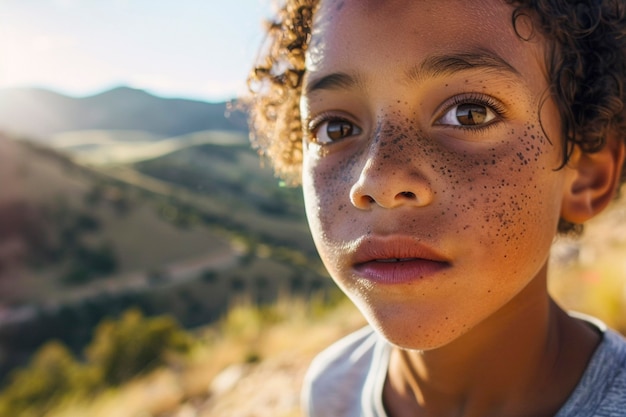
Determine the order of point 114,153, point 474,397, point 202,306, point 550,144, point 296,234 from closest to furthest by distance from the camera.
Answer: point 550,144 → point 474,397 → point 202,306 → point 296,234 → point 114,153

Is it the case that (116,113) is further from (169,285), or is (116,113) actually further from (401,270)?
(401,270)

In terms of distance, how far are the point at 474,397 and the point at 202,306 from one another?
111 ft

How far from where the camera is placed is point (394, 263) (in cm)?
123

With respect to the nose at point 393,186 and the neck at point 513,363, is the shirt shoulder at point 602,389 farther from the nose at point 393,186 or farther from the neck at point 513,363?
the nose at point 393,186

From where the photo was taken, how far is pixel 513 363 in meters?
1.49

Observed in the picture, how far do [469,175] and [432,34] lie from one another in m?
0.33

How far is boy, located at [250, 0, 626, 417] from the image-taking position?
3.98 ft

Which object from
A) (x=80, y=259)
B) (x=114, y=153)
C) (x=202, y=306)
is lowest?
(x=202, y=306)

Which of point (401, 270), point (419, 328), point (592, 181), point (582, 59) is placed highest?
point (582, 59)

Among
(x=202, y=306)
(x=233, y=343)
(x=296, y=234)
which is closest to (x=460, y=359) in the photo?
(x=233, y=343)

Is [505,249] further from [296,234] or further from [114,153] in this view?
[114,153]

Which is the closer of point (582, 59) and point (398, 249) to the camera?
point (398, 249)

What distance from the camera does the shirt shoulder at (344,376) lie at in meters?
1.86

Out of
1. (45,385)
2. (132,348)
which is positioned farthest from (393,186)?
(45,385)
